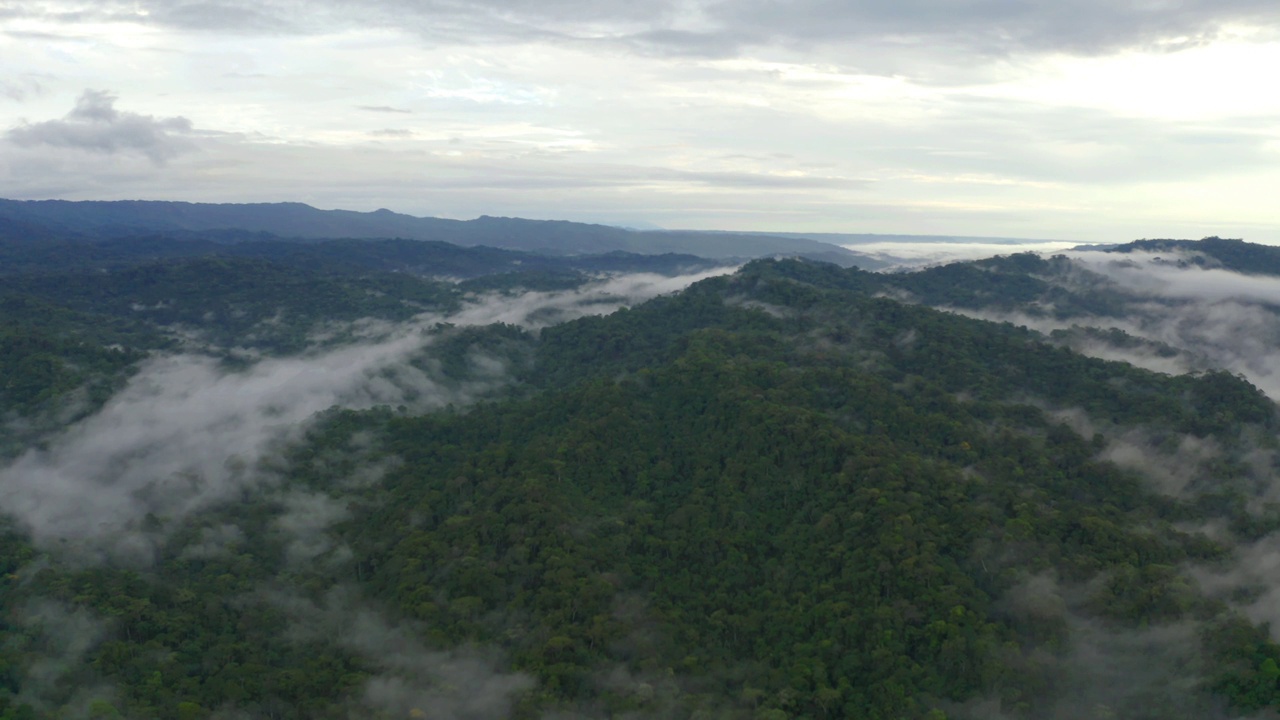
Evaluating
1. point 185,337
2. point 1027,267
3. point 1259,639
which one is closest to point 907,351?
point 1259,639

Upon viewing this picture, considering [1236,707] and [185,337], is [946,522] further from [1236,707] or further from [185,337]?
[185,337]

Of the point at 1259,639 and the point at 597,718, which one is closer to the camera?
the point at 1259,639

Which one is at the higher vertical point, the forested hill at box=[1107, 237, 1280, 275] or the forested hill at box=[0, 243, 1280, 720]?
the forested hill at box=[1107, 237, 1280, 275]

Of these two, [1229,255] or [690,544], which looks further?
[1229,255]

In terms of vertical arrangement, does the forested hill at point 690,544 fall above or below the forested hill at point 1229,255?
below

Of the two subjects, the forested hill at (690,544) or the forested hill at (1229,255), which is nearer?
the forested hill at (690,544)

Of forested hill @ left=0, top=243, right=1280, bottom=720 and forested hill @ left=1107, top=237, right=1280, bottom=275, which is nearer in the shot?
forested hill @ left=0, top=243, right=1280, bottom=720

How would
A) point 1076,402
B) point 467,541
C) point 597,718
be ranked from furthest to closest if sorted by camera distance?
point 1076,402 < point 467,541 < point 597,718

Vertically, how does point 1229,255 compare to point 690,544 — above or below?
above
